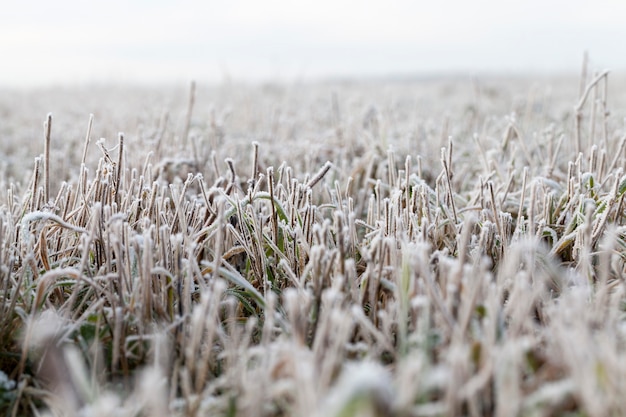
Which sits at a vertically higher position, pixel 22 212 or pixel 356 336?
pixel 22 212

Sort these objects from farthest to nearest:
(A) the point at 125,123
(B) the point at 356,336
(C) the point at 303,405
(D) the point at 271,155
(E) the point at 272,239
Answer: (A) the point at 125,123 < (D) the point at 271,155 < (E) the point at 272,239 < (B) the point at 356,336 < (C) the point at 303,405

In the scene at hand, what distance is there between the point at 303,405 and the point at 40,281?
0.68m

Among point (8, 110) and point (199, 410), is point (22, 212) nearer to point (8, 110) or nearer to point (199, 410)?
point (199, 410)

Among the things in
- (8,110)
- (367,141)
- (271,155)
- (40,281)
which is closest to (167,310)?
(40,281)

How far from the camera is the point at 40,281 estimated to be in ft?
3.91

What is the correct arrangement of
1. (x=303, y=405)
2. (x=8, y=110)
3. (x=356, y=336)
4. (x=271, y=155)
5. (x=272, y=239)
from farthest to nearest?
(x=8, y=110) → (x=271, y=155) → (x=272, y=239) → (x=356, y=336) → (x=303, y=405)

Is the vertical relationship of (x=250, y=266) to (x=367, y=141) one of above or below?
below

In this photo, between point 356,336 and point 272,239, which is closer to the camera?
point 356,336

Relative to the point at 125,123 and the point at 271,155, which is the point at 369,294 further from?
the point at 125,123

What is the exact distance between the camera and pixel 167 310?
128cm

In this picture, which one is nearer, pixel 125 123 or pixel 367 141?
pixel 367 141

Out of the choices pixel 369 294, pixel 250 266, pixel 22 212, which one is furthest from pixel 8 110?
pixel 369 294

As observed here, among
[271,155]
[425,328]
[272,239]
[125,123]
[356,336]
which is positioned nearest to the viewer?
[425,328]

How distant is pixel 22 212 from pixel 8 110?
15.4 feet
